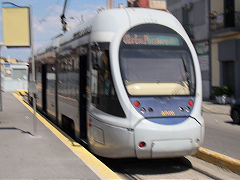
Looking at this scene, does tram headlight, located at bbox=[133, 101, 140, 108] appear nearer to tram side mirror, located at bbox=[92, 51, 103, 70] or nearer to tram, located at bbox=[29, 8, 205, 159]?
tram, located at bbox=[29, 8, 205, 159]

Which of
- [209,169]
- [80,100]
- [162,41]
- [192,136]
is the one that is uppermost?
[162,41]

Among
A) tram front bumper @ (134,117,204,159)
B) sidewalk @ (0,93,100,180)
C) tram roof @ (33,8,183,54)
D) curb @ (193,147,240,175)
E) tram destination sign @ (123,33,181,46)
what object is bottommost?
curb @ (193,147,240,175)

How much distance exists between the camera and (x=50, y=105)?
12.5 meters

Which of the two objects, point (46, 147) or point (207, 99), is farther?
point (207, 99)

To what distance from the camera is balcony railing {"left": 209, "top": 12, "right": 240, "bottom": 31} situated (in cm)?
2409

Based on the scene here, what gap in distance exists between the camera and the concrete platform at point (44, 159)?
5.45m

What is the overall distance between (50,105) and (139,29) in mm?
6404

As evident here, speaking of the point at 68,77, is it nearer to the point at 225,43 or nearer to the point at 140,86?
the point at 140,86

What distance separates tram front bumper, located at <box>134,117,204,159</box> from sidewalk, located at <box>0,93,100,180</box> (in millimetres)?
1062

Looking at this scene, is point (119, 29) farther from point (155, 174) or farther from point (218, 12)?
point (218, 12)

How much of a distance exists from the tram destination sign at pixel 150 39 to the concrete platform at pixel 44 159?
7.59 feet

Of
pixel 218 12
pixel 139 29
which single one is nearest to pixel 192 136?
pixel 139 29

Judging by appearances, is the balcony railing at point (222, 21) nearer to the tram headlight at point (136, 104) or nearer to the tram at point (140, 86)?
the tram at point (140, 86)

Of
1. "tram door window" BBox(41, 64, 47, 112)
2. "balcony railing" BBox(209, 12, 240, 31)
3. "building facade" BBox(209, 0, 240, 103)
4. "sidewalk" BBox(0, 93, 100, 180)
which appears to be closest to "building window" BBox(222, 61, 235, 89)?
"building facade" BBox(209, 0, 240, 103)
